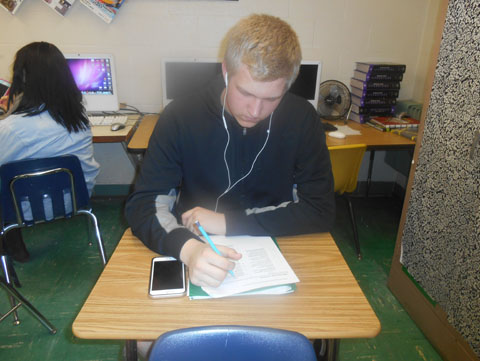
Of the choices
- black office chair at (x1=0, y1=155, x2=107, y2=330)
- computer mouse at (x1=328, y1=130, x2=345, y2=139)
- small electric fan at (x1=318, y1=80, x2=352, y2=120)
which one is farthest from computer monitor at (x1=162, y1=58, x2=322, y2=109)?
black office chair at (x1=0, y1=155, x2=107, y2=330)

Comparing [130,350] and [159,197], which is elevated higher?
[159,197]

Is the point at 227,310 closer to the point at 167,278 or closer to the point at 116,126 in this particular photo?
the point at 167,278

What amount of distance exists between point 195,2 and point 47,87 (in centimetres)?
130

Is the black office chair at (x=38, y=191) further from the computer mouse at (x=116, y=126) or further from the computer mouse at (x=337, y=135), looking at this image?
the computer mouse at (x=337, y=135)

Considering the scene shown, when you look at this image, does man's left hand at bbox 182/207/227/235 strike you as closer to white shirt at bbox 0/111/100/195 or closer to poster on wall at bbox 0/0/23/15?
white shirt at bbox 0/111/100/195

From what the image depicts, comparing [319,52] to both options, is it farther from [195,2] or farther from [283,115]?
[283,115]

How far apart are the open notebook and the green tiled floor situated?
97cm

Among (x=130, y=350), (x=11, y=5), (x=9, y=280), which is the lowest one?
(x=9, y=280)

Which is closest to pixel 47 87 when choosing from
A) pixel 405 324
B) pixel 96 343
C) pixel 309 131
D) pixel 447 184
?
pixel 96 343

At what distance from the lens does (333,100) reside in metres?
2.66

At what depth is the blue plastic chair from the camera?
0.60 m

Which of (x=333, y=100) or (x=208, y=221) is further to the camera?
(x=333, y=100)

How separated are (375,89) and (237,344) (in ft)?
8.02

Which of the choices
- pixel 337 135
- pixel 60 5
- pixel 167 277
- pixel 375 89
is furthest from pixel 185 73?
pixel 167 277
